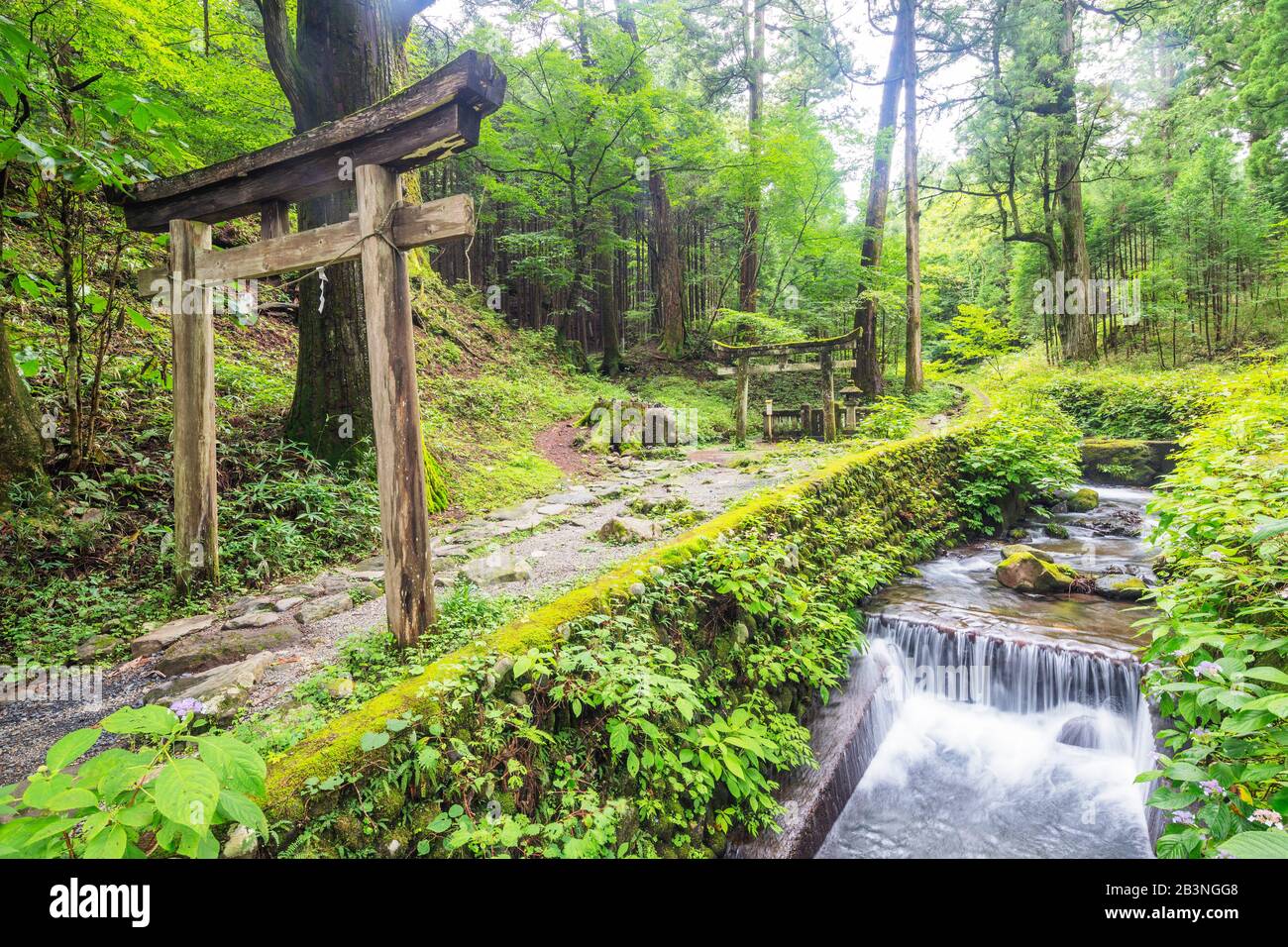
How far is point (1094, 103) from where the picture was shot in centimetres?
1703

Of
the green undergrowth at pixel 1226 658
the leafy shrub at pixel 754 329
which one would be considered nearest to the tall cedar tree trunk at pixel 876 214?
the leafy shrub at pixel 754 329

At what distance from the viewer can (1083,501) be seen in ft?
34.8

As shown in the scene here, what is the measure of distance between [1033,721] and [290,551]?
6.59 meters

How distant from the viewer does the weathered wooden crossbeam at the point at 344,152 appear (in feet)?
10.0

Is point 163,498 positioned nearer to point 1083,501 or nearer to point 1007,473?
point 1007,473

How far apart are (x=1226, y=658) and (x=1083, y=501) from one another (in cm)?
969

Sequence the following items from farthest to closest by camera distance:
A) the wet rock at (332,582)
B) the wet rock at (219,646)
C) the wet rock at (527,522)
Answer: the wet rock at (527,522), the wet rock at (332,582), the wet rock at (219,646)

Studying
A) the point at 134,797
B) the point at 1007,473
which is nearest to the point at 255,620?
the point at 134,797

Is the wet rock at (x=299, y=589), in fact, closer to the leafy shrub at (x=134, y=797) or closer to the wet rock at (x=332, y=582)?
the wet rock at (x=332, y=582)

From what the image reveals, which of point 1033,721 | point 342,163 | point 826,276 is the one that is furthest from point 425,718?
point 826,276

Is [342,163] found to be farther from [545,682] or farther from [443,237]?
[545,682]

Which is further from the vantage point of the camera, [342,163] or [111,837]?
[342,163]

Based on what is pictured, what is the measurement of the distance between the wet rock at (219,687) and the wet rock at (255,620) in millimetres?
534
